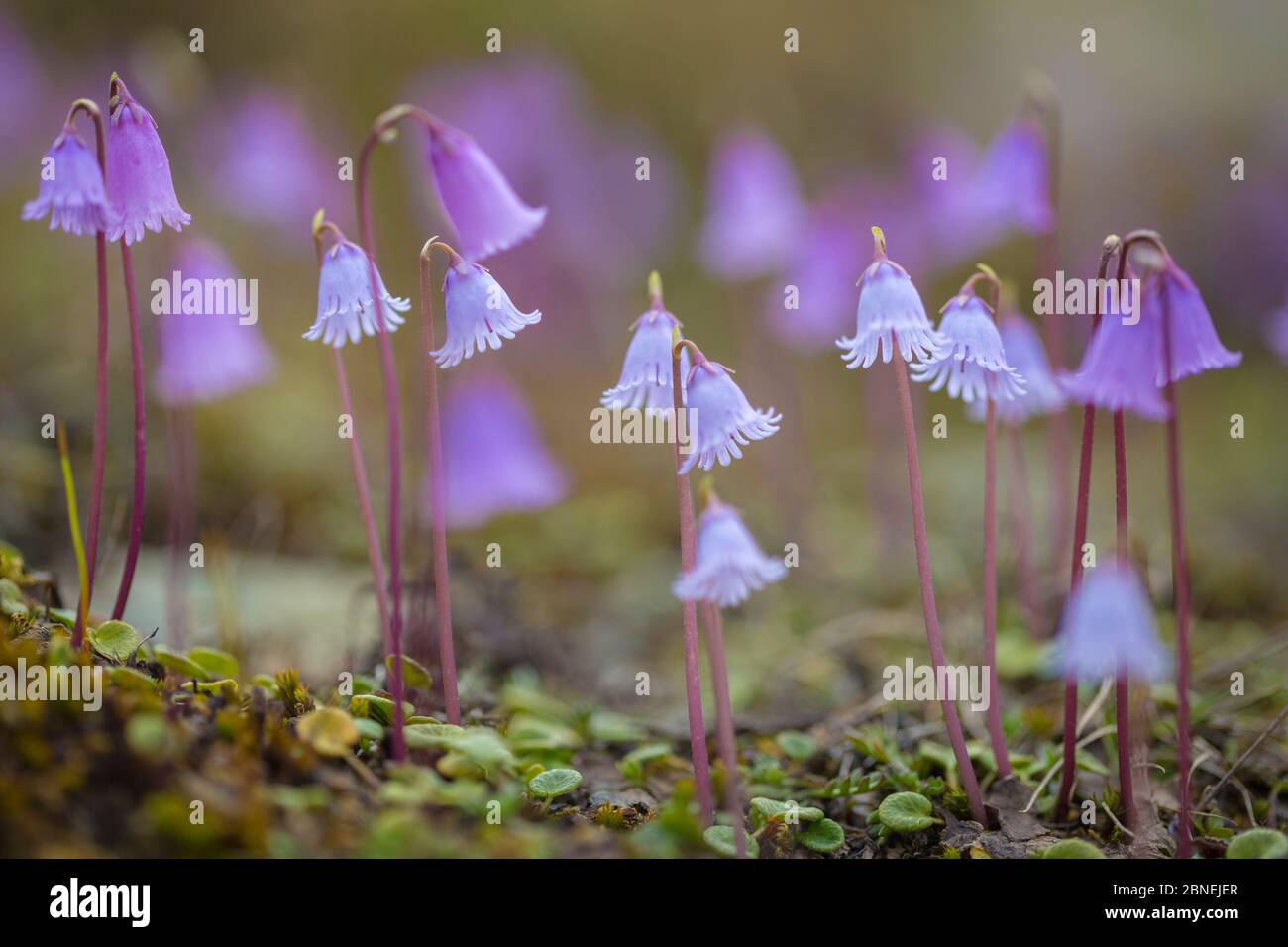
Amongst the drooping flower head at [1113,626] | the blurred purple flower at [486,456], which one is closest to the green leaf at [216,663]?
the blurred purple flower at [486,456]

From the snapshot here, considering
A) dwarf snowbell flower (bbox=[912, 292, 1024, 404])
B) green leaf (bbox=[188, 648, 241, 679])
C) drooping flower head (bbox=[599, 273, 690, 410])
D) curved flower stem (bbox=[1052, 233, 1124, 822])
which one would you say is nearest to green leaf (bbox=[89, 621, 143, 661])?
green leaf (bbox=[188, 648, 241, 679])

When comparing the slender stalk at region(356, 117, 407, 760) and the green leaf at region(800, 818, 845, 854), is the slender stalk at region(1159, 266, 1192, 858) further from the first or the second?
the slender stalk at region(356, 117, 407, 760)

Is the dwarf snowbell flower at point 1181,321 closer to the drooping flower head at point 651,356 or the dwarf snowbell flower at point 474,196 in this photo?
the drooping flower head at point 651,356

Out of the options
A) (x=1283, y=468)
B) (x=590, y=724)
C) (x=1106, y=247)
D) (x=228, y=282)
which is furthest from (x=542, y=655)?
(x=1283, y=468)

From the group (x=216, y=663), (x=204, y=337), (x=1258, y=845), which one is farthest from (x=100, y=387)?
(x=1258, y=845)
